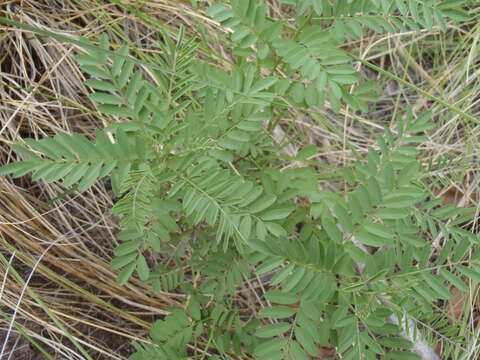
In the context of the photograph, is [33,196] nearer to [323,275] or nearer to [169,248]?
[169,248]

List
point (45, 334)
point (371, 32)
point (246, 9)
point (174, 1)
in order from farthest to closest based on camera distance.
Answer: point (371, 32) < point (174, 1) < point (45, 334) < point (246, 9)

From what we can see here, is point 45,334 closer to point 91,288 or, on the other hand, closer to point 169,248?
point 91,288

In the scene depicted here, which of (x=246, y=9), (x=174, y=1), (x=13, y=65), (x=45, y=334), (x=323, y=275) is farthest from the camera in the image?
(x=174, y=1)

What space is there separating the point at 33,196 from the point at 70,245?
0.22m

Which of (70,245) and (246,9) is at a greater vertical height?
(246,9)

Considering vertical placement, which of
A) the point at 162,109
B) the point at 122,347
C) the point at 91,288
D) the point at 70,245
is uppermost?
the point at 162,109

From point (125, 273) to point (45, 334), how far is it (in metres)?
0.66

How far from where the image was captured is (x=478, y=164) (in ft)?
7.31

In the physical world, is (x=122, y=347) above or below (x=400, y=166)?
below

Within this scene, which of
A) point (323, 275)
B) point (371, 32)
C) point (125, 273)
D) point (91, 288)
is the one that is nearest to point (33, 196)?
point (91, 288)

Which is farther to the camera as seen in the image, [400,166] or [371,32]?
[371,32]

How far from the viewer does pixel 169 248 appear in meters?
1.88

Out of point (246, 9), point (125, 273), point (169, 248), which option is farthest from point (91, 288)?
point (246, 9)

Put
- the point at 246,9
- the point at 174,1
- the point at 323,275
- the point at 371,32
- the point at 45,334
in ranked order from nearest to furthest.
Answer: the point at 323,275 < the point at 246,9 < the point at 45,334 < the point at 174,1 < the point at 371,32
